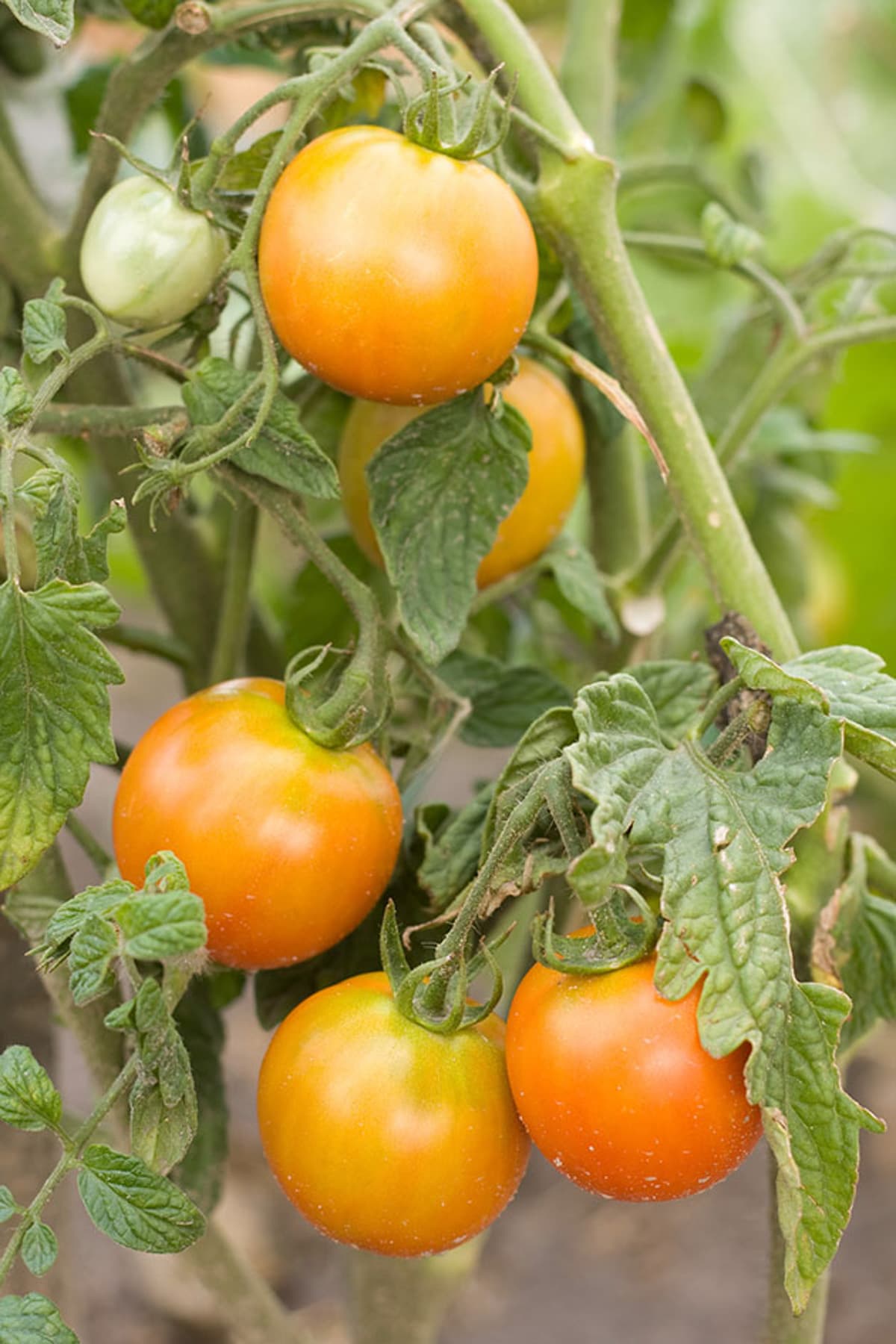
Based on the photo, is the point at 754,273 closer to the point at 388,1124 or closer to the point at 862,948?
the point at 862,948

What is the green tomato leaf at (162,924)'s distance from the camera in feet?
1.46

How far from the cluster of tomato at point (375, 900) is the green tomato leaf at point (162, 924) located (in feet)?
0.25

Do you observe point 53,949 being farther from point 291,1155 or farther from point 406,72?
point 406,72

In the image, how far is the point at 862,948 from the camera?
66 centimetres

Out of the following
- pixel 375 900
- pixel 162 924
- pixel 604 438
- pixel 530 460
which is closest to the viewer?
pixel 162 924

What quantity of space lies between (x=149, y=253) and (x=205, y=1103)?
406mm

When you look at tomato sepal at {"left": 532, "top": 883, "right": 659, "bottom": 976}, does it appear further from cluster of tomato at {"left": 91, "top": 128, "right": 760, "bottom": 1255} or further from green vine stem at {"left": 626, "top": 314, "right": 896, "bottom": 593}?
green vine stem at {"left": 626, "top": 314, "right": 896, "bottom": 593}

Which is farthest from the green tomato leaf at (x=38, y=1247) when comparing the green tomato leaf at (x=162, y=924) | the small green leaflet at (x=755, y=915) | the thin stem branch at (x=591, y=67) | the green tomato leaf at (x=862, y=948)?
the thin stem branch at (x=591, y=67)

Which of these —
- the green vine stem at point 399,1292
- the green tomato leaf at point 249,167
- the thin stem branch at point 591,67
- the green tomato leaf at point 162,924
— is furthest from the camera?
the green vine stem at point 399,1292

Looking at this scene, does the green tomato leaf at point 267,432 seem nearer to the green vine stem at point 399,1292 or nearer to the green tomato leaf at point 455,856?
the green tomato leaf at point 455,856

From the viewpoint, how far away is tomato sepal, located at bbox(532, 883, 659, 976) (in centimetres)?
49

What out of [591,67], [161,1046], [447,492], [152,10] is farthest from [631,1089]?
[591,67]

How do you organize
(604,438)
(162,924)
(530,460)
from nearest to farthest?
(162,924) → (530,460) → (604,438)

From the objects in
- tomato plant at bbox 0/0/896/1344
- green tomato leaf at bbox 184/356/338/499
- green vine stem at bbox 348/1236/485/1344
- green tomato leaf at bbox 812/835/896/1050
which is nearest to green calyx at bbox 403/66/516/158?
tomato plant at bbox 0/0/896/1344
